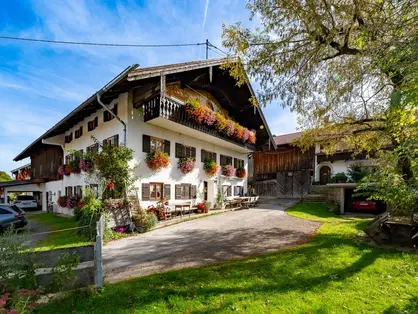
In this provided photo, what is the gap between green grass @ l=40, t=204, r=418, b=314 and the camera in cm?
379

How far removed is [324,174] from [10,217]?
2317 centimetres

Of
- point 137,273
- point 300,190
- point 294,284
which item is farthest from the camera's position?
point 300,190

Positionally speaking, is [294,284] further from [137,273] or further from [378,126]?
[378,126]

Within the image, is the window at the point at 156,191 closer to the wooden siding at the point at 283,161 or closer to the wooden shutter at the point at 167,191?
the wooden shutter at the point at 167,191

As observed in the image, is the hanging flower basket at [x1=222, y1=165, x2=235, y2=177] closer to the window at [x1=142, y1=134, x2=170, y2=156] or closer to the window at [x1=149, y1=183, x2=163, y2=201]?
the window at [x1=142, y1=134, x2=170, y2=156]

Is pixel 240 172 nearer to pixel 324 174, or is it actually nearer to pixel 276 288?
pixel 324 174

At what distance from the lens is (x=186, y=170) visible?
13.6m

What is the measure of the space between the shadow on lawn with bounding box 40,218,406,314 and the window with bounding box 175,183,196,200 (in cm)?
794

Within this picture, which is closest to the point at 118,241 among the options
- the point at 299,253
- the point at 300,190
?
the point at 299,253

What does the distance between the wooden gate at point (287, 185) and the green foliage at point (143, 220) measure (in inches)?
626

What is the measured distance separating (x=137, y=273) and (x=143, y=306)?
178cm

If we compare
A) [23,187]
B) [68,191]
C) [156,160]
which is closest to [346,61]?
[156,160]

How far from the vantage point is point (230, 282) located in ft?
15.1

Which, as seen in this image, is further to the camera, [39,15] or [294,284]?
[39,15]
